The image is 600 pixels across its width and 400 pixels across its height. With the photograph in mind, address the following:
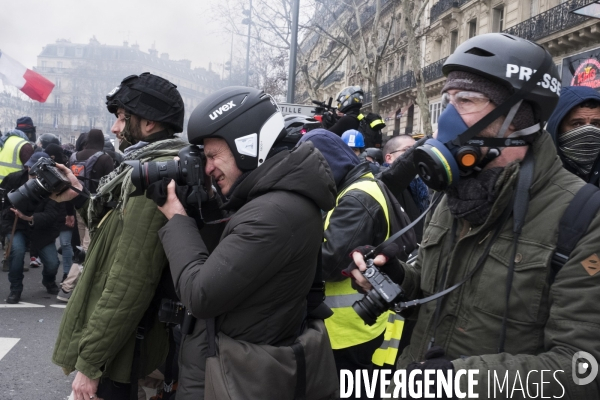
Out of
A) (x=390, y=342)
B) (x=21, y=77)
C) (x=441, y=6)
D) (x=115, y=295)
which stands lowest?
(x=390, y=342)

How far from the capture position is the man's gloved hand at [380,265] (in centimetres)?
200

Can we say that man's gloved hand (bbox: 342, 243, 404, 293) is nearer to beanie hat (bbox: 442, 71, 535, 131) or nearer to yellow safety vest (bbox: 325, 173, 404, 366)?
beanie hat (bbox: 442, 71, 535, 131)

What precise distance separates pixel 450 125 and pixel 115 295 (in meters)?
1.52

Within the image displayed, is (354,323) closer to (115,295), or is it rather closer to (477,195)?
(115,295)

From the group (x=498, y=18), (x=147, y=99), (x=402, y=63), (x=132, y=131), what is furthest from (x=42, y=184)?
(x=402, y=63)

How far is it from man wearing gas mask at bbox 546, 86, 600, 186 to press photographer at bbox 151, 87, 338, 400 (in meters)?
1.38

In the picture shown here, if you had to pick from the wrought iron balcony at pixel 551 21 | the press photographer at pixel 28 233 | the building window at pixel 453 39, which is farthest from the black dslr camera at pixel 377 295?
the building window at pixel 453 39

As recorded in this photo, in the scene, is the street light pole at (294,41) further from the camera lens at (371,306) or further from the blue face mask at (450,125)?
the camera lens at (371,306)

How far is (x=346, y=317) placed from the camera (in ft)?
10.2

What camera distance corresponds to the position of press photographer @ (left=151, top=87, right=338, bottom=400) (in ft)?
6.54

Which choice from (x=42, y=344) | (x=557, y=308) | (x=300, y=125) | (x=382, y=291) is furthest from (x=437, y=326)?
(x=42, y=344)

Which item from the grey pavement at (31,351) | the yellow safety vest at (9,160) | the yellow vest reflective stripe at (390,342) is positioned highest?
the yellow safety vest at (9,160)

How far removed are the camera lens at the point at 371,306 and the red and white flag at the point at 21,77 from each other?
9503mm

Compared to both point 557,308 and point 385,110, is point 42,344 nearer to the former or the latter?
point 557,308
